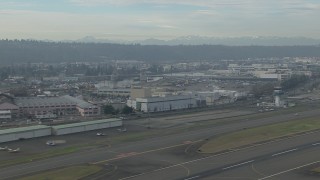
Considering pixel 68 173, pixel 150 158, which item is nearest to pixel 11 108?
pixel 150 158

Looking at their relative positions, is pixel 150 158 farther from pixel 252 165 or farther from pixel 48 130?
pixel 48 130

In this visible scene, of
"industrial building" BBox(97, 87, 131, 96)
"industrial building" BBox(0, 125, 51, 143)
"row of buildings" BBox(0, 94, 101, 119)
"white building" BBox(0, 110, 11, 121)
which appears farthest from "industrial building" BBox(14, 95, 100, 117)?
"industrial building" BBox(97, 87, 131, 96)

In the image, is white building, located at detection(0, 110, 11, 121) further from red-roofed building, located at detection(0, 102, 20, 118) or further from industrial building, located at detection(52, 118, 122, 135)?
industrial building, located at detection(52, 118, 122, 135)

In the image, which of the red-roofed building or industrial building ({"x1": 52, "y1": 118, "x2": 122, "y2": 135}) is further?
the red-roofed building

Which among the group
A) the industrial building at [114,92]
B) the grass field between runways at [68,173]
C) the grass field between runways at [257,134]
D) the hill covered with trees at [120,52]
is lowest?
the grass field between runways at [257,134]

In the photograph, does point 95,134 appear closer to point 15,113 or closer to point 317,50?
point 15,113

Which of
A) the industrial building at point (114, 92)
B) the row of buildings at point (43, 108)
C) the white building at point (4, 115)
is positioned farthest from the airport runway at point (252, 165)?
the industrial building at point (114, 92)

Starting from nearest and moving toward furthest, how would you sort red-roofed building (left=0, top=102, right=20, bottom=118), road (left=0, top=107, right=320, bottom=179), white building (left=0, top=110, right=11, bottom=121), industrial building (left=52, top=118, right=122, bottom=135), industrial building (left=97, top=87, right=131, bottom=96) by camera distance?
road (left=0, top=107, right=320, bottom=179) < industrial building (left=52, top=118, right=122, bottom=135) < white building (left=0, top=110, right=11, bottom=121) < red-roofed building (left=0, top=102, right=20, bottom=118) < industrial building (left=97, top=87, right=131, bottom=96)

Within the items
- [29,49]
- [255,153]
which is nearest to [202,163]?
[255,153]

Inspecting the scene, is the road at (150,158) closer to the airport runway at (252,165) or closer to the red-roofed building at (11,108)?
the airport runway at (252,165)
